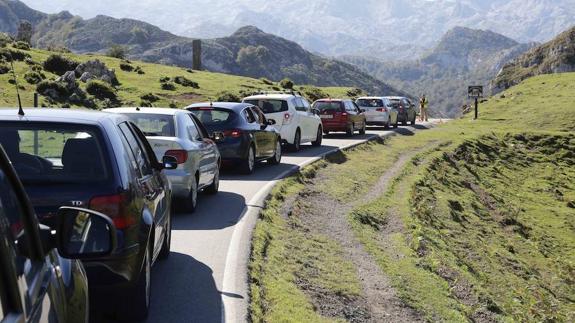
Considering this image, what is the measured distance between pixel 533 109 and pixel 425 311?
146 feet

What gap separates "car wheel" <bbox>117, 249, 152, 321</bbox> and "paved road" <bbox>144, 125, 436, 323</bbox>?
1.27 ft

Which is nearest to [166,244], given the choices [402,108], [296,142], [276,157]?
[276,157]

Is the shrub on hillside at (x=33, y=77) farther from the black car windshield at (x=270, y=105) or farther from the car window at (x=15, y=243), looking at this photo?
the car window at (x=15, y=243)

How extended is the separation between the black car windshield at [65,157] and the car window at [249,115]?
1166 cm

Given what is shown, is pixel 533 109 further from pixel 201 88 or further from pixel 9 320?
pixel 9 320

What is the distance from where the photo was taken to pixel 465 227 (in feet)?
59.1

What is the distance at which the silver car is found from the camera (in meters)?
11.7

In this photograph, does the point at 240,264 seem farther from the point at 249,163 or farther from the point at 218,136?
the point at 249,163

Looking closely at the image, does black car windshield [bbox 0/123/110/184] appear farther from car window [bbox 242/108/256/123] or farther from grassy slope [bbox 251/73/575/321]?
car window [bbox 242/108/256/123]

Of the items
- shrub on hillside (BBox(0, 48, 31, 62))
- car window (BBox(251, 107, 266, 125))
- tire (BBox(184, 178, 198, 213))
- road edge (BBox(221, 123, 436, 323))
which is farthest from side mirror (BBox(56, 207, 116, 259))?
shrub on hillside (BBox(0, 48, 31, 62))

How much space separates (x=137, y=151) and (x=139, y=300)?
4.40 feet

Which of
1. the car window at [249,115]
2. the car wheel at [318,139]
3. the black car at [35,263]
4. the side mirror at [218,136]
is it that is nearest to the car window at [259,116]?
the car window at [249,115]

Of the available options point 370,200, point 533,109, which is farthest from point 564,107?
point 370,200

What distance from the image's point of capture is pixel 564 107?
161ft
